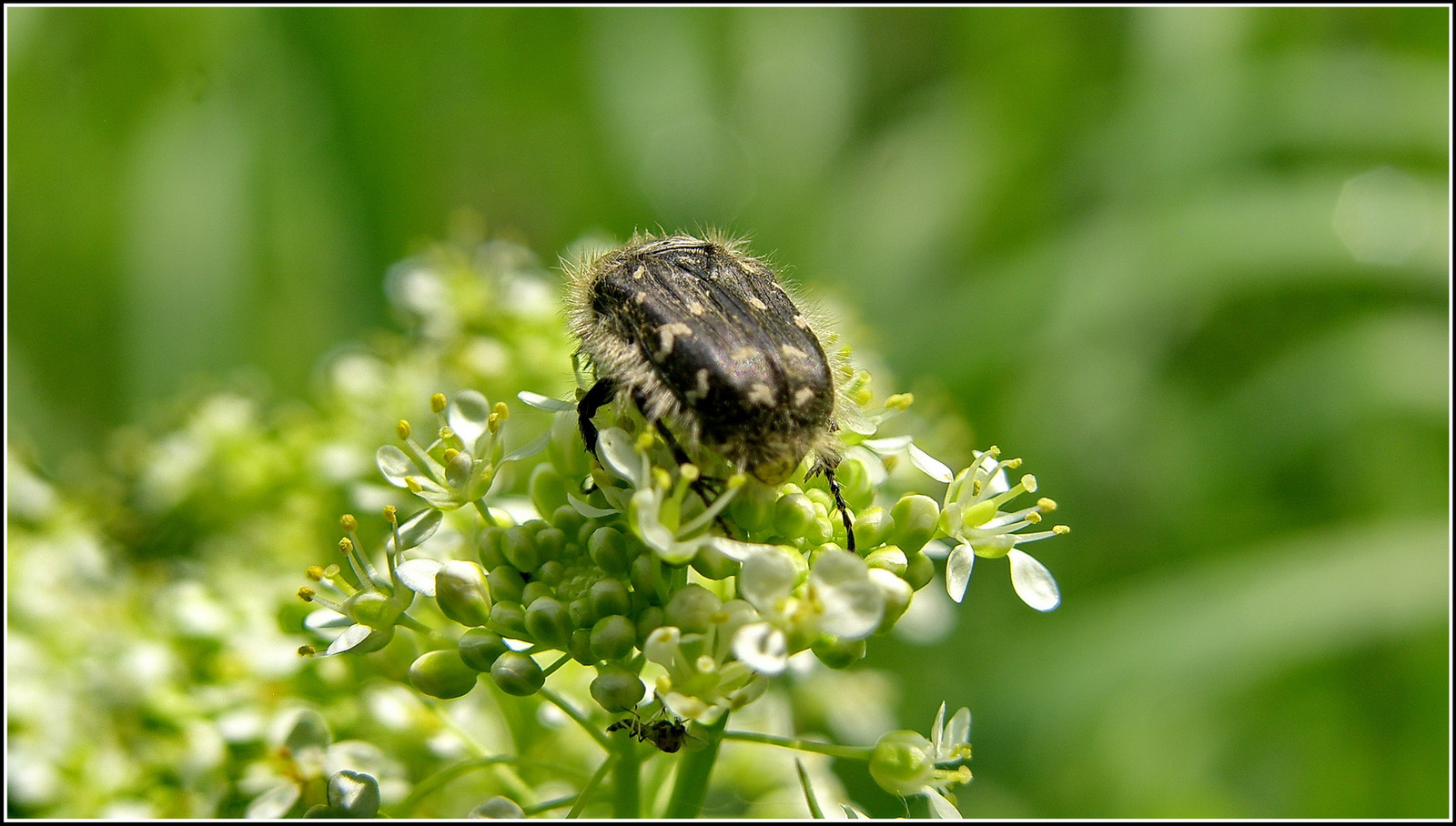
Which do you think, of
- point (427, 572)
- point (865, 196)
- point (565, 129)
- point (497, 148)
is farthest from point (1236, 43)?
point (427, 572)

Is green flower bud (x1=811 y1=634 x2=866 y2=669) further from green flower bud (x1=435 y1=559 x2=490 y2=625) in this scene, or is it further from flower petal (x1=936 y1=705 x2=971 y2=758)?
green flower bud (x1=435 y1=559 x2=490 y2=625)

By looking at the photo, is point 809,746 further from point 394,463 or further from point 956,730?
point 394,463

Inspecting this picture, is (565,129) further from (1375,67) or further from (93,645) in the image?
(1375,67)

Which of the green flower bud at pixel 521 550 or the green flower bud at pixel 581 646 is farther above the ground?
the green flower bud at pixel 521 550

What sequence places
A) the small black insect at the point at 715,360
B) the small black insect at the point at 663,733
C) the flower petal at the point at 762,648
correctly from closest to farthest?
the flower petal at the point at 762,648
the small black insect at the point at 663,733
the small black insect at the point at 715,360

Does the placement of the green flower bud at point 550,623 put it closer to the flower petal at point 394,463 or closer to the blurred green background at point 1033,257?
the flower petal at point 394,463

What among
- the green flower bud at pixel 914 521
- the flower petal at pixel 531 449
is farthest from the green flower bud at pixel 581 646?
the green flower bud at pixel 914 521

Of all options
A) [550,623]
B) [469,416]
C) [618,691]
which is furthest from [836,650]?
[469,416]
